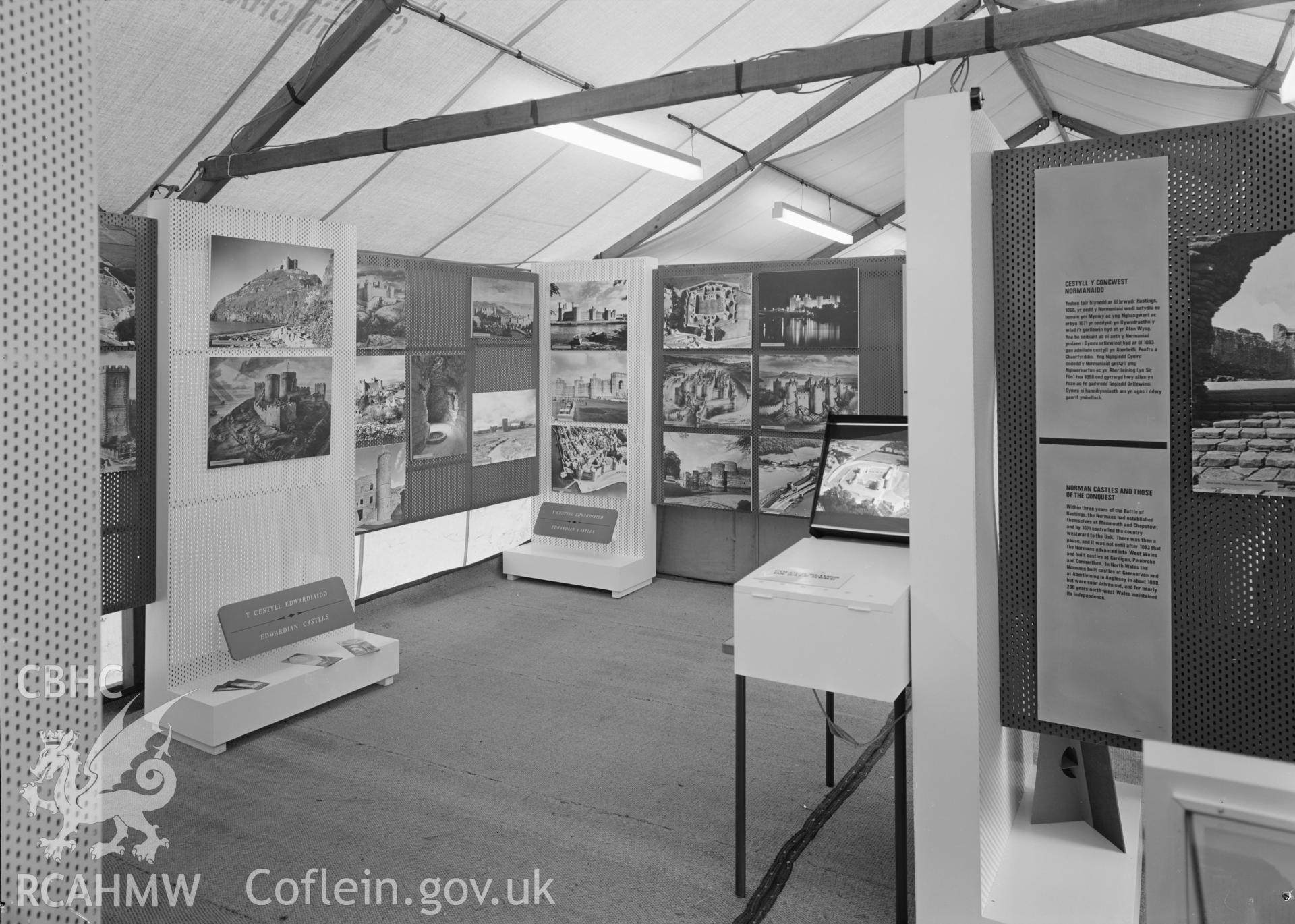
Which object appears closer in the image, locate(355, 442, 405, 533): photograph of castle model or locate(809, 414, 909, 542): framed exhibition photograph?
locate(809, 414, 909, 542): framed exhibition photograph

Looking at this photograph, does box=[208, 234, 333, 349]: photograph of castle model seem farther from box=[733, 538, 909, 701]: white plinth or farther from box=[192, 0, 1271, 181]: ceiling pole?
box=[733, 538, 909, 701]: white plinth

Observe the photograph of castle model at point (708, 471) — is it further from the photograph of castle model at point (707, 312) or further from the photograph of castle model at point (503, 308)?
the photograph of castle model at point (503, 308)

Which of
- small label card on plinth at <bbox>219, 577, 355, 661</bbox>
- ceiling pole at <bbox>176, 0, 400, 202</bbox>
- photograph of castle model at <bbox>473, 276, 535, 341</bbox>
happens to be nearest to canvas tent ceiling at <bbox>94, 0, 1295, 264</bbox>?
ceiling pole at <bbox>176, 0, 400, 202</bbox>

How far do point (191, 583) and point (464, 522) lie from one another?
3.01 m

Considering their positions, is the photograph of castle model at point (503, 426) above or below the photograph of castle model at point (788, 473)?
above

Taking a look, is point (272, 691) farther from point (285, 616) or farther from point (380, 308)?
point (380, 308)

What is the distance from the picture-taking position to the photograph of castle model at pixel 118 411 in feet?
14.1

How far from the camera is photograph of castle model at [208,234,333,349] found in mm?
4504

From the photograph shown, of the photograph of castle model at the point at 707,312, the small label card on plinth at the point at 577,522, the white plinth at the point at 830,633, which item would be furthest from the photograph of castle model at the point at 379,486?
the white plinth at the point at 830,633

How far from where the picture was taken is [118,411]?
4363 mm

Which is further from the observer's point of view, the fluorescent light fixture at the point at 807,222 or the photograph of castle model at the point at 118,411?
the fluorescent light fixture at the point at 807,222

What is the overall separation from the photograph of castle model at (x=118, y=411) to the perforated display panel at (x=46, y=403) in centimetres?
330

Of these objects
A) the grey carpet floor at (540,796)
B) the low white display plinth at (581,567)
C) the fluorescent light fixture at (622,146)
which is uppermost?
the fluorescent light fixture at (622,146)

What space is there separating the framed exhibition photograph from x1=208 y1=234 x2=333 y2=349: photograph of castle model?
2.82 m
